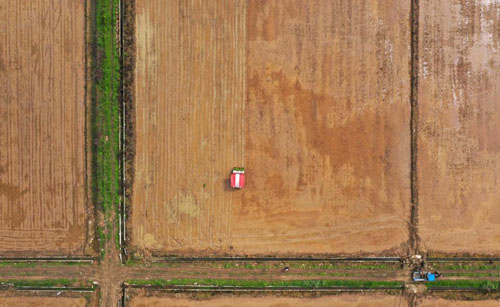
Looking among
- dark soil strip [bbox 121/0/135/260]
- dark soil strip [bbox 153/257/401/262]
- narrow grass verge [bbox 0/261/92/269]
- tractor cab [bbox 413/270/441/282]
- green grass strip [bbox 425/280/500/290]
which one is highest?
dark soil strip [bbox 121/0/135/260]

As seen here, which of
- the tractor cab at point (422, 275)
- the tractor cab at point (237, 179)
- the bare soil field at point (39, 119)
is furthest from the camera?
the bare soil field at point (39, 119)

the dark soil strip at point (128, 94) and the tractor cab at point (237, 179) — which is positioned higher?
the dark soil strip at point (128, 94)

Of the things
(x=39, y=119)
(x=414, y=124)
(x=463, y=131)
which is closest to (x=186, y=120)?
(x=39, y=119)

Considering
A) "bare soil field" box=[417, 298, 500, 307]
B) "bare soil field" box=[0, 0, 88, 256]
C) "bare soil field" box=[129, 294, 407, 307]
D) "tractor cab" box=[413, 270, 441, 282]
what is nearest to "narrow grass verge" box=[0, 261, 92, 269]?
"bare soil field" box=[0, 0, 88, 256]

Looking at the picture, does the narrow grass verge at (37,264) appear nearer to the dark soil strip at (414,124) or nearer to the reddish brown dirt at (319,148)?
the reddish brown dirt at (319,148)

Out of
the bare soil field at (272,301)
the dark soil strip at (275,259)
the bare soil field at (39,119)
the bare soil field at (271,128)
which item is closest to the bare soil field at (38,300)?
the bare soil field at (39,119)

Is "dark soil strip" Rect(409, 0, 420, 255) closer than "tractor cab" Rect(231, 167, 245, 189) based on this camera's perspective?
No

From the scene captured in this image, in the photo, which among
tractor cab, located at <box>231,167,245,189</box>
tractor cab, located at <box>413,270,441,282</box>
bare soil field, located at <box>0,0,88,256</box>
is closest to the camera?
tractor cab, located at <box>231,167,245,189</box>

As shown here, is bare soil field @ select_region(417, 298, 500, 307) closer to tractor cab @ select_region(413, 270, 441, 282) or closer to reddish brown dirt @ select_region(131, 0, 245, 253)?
tractor cab @ select_region(413, 270, 441, 282)
